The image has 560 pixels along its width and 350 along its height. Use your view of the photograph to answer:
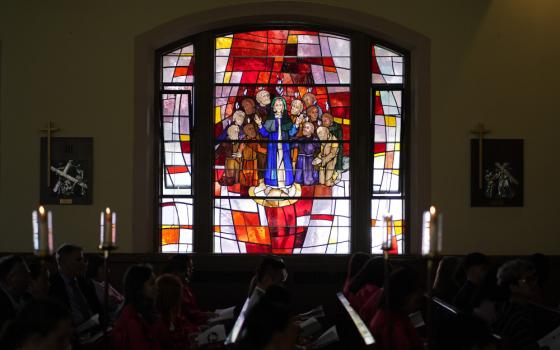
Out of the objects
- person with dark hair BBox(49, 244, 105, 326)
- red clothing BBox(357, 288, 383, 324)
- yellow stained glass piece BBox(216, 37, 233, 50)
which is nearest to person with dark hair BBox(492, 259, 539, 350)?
red clothing BBox(357, 288, 383, 324)

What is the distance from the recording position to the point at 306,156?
30.9 ft

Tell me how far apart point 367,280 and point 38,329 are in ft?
14.0

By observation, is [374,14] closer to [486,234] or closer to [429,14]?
[429,14]

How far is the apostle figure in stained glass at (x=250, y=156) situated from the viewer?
9.42 metres

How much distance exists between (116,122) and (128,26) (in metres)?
1.10

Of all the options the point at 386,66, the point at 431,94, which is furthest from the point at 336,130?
the point at 431,94

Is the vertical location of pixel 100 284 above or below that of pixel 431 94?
below

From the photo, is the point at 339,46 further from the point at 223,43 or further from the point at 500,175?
the point at 500,175

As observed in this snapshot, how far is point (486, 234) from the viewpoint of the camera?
8.91 metres

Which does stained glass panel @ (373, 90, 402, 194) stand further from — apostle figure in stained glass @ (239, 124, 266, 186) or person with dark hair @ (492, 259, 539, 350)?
person with dark hair @ (492, 259, 539, 350)

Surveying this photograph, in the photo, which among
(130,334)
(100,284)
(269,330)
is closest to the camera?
(269,330)

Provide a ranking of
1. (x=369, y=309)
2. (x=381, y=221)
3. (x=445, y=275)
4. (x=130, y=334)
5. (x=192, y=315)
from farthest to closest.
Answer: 1. (x=381, y=221)
2. (x=445, y=275)
3. (x=192, y=315)
4. (x=369, y=309)
5. (x=130, y=334)

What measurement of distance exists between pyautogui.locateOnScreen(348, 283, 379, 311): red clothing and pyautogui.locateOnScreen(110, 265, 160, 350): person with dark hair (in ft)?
6.54

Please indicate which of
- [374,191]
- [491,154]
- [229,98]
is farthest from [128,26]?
[491,154]
